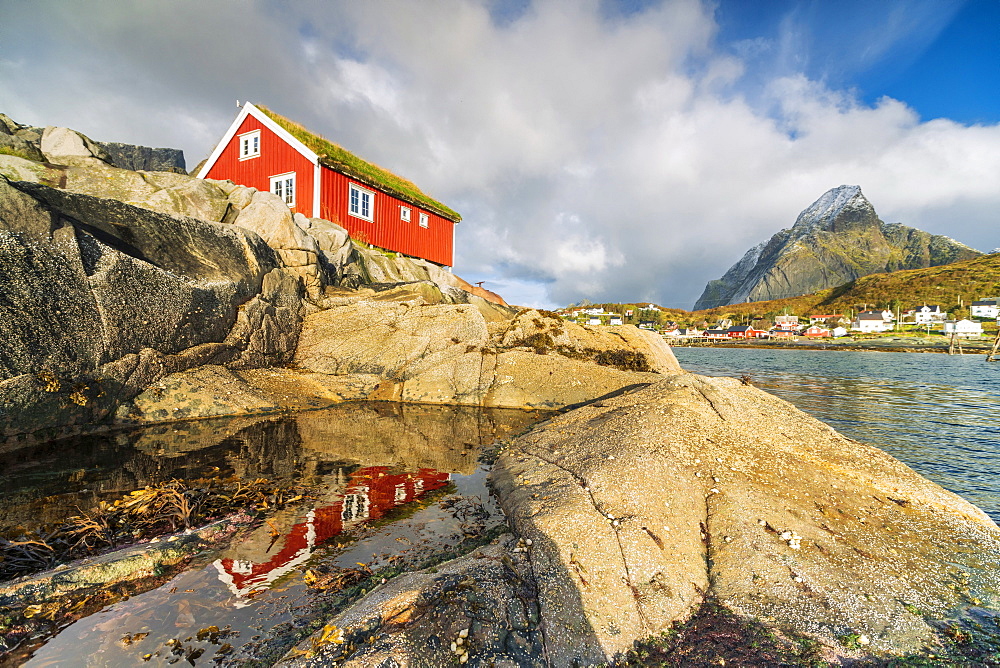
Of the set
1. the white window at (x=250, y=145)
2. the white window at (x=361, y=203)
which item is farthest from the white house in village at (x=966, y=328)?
the white window at (x=250, y=145)

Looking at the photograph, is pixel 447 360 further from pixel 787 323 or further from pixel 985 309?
Result: pixel 985 309

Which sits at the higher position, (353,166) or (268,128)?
(268,128)

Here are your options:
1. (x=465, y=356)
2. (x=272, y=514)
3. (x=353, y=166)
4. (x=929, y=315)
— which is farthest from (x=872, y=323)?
(x=272, y=514)

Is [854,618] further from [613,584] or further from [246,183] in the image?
A: [246,183]

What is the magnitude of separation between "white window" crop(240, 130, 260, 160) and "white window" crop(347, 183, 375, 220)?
22.4 feet

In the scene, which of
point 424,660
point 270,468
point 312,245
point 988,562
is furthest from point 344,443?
point 312,245

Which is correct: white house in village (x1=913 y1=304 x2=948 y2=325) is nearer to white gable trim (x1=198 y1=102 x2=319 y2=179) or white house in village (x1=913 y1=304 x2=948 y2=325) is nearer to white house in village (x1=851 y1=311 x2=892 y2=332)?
white house in village (x1=851 y1=311 x2=892 y2=332)

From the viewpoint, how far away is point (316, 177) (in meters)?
25.3

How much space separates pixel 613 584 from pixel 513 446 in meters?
5.22

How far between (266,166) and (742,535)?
31.3 m

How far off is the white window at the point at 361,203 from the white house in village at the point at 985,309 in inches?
7034

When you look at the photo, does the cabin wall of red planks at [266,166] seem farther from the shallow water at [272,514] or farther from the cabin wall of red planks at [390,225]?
the shallow water at [272,514]

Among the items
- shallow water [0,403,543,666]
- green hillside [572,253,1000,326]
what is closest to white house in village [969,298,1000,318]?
green hillside [572,253,1000,326]

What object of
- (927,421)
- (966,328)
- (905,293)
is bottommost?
(927,421)
